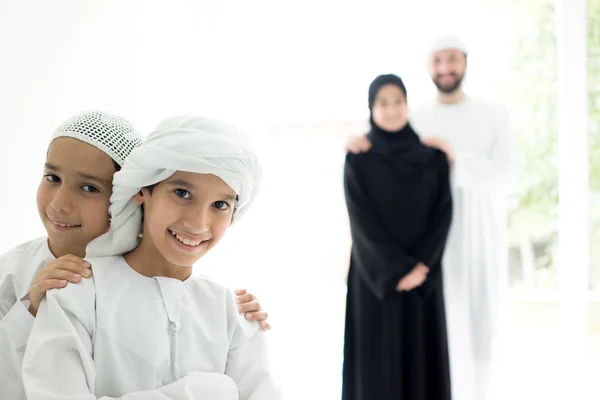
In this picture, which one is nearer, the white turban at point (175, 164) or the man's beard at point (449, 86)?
the white turban at point (175, 164)

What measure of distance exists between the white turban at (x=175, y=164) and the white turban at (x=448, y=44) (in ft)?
1.86

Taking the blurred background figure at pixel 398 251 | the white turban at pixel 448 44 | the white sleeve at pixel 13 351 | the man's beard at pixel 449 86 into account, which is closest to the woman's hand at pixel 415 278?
the blurred background figure at pixel 398 251

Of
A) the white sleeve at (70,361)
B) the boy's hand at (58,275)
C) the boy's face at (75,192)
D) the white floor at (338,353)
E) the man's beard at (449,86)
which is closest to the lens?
the white sleeve at (70,361)

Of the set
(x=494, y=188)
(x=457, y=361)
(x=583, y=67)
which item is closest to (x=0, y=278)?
(x=457, y=361)

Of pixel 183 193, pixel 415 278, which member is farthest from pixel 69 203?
pixel 415 278

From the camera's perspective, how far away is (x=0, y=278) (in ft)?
5.03

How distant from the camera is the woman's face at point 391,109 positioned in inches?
58.9

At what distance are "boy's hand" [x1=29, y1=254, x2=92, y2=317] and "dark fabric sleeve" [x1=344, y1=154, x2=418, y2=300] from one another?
2.06ft

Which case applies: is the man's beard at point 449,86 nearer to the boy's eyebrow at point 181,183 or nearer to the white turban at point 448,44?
the white turban at point 448,44

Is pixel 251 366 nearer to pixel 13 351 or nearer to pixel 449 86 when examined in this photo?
pixel 13 351

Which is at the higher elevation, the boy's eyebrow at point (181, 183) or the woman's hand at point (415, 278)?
the boy's eyebrow at point (181, 183)

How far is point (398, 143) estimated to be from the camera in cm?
149

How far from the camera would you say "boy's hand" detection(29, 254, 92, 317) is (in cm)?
132

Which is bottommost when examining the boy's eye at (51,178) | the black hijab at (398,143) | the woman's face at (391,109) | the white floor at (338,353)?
the white floor at (338,353)
